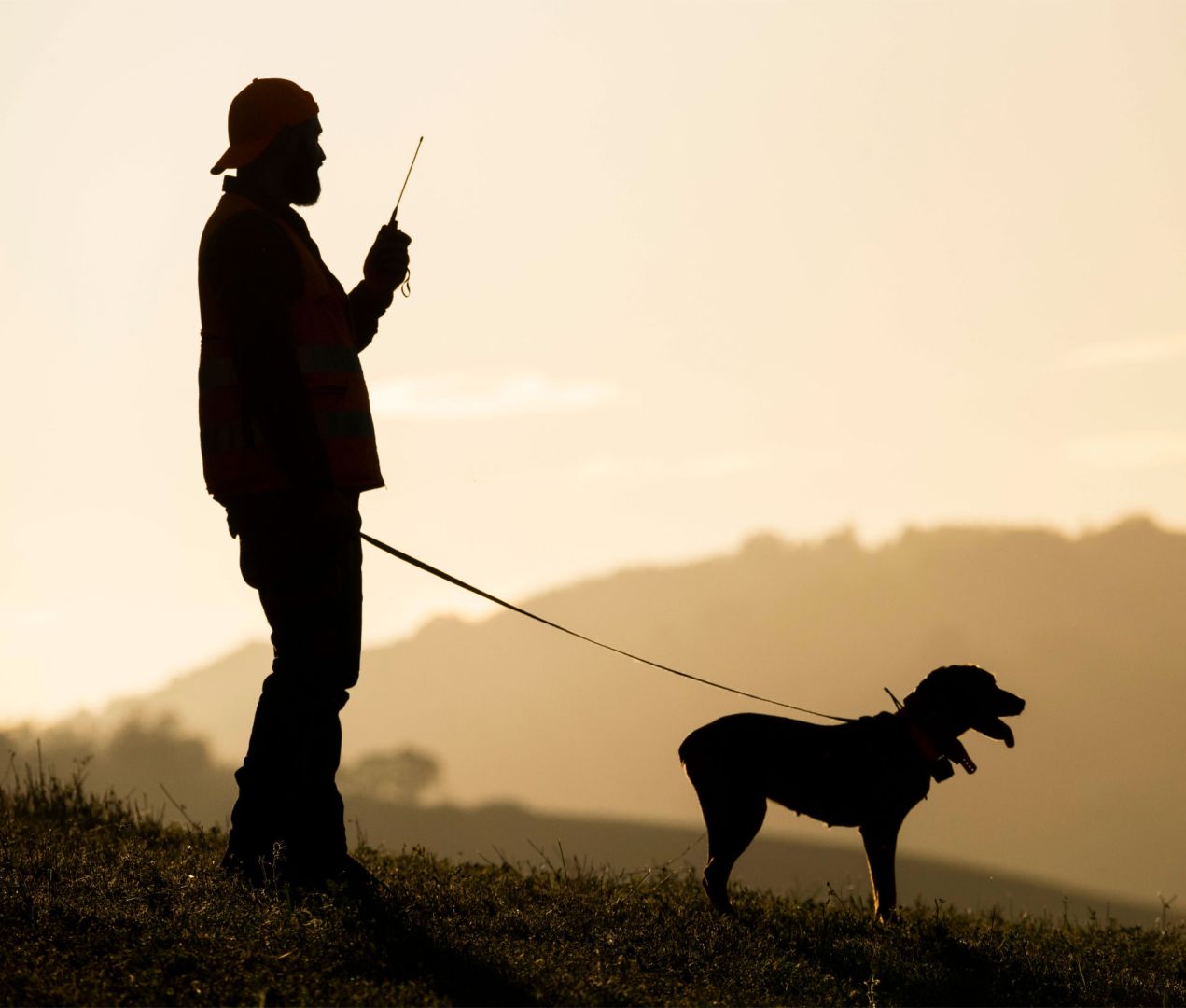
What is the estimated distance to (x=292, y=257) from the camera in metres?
6.70

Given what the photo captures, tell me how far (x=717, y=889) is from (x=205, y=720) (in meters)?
104

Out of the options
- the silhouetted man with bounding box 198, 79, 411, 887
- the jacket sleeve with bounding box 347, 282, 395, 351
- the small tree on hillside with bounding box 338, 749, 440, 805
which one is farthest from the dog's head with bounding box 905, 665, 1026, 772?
the small tree on hillside with bounding box 338, 749, 440, 805

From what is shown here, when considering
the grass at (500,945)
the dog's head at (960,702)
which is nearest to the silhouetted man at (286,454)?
the grass at (500,945)

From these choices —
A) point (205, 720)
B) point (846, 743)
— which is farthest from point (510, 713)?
point (846, 743)

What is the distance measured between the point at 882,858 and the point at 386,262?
145 inches

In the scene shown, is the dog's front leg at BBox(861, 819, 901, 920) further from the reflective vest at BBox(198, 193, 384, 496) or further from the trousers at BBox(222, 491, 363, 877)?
the reflective vest at BBox(198, 193, 384, 496)

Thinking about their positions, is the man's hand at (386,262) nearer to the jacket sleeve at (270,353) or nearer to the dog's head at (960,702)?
the jacket sleeve at (270,353)

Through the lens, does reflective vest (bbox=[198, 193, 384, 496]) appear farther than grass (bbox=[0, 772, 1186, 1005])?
Yes

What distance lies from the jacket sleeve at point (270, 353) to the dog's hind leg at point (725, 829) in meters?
2.64

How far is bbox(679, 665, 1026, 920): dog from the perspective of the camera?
794 cm

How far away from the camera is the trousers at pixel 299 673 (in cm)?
668

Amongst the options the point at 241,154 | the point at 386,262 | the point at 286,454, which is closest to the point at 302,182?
the point at 241,154

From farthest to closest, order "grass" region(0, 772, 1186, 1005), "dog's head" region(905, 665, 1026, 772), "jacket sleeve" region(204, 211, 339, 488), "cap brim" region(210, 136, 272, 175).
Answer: "dog's head" region(905, 665, 1026, 772)
"cap brim" region(210, 136, 272, 175)
"jacket sleeve" region(204, 211, 339, 488)
"grass" region(0, 772, 1186, 1005)

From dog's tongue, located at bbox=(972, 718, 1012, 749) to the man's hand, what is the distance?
361 centimetres
